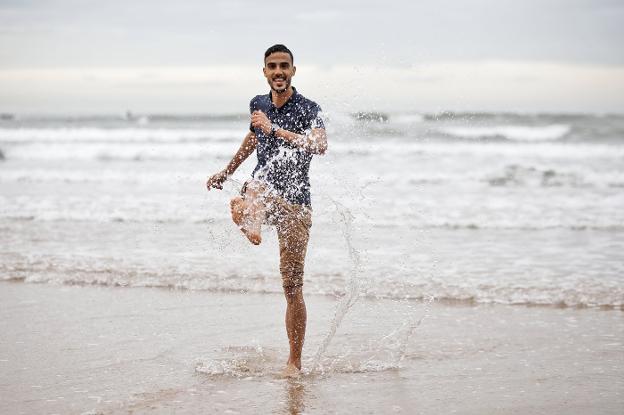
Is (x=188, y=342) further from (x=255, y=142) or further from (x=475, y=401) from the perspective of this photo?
(x=475, y=401)

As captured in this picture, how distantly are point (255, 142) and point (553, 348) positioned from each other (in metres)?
2.73

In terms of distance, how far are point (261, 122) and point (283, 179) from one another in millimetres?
402

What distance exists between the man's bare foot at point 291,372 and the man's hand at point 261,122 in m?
1.58

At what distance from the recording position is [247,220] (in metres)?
4.50

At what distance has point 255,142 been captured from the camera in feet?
16.3

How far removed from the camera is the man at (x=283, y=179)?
4.49 meters

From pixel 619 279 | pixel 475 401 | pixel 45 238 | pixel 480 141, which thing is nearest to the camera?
pixel 475 401

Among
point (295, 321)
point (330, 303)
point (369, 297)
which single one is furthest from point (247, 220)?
point (369, 297)

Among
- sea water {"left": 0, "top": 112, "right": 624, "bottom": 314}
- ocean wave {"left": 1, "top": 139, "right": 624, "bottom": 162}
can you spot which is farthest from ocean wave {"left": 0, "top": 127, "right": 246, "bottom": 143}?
sea water {"left": 0, "top": 112, "right": 624, "bottom": 314}

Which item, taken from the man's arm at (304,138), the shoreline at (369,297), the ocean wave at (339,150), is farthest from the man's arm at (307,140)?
the ocean wave at (339,150)

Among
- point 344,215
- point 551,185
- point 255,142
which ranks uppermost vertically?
point 255,142

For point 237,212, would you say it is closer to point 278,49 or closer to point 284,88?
point 284,88

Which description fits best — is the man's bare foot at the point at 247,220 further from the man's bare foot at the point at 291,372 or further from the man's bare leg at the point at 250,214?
the man's bare foot at the point at 291,372

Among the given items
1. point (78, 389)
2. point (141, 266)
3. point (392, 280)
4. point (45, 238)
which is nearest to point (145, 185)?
point (45, 238)
